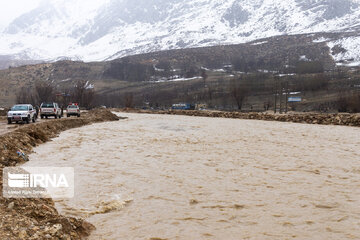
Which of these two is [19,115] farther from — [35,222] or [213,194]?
[35,222]

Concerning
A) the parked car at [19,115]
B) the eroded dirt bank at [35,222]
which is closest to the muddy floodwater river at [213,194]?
the eroded dirt bank at [35,222]

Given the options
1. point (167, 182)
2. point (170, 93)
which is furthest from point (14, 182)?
point (170, 93)

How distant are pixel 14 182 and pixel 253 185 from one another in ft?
23.0

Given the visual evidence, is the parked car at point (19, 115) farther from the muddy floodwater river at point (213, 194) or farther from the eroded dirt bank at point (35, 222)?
the eroded dirt bank at point (35, 222)

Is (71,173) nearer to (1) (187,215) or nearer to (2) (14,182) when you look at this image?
(2) (14,182)

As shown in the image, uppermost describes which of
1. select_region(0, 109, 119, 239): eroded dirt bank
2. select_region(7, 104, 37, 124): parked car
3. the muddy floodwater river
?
select_region(7, 104, 37, 124): parked car

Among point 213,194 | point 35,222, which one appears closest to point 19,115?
point 213,194

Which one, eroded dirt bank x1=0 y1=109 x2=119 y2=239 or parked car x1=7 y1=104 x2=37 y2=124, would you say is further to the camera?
parked car x1=7 y1=104 x2=37 y2=124

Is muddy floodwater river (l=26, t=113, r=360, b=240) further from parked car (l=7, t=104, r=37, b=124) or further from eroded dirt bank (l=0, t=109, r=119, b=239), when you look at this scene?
parked car (l=7, t=104, r=37, b=124)

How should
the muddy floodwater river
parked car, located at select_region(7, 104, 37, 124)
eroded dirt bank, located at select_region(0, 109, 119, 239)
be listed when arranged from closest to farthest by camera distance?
1. eroded dirt bank, located at select_region(0, 109, 119, 239)
2. the muddy floodwater river
3. parked car, located at select_region(7, 104, 37, 124)

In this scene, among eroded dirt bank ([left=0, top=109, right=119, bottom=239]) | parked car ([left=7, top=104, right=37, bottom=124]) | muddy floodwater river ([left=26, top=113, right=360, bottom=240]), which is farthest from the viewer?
parked car ([left=7, top=104, right=37, bottom=124])

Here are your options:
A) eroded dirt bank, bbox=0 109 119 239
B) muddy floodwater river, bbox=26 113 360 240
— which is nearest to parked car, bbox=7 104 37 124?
muddy floodwater river, bbox=26 113 360 240

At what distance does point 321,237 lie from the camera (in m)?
7.01

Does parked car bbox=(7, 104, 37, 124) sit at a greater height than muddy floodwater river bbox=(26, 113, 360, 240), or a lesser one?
greater
